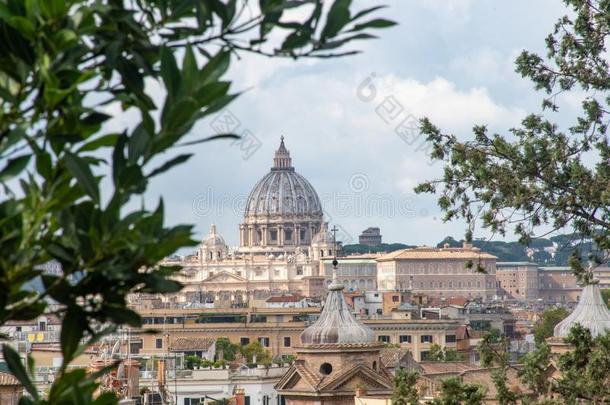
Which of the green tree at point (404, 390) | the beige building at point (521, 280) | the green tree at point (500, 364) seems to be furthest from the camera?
the beige building at point (521, 280)

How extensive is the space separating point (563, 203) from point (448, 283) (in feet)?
518

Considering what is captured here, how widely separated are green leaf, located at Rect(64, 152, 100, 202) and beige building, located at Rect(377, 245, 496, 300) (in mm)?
157409

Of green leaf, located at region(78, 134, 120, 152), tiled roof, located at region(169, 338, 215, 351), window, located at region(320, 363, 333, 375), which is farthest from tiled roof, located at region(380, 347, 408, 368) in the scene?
green leaf, located at region(78, 134, 120, 152)

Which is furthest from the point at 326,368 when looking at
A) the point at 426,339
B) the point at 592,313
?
the point at 426,339

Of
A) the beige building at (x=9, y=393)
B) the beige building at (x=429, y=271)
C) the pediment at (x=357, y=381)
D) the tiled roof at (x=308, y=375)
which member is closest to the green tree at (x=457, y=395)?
the beige building at (x=9, y=393)

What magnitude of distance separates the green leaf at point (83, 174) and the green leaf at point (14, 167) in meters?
0.08

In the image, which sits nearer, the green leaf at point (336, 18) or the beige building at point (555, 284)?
the green leaf at point (336, 18)

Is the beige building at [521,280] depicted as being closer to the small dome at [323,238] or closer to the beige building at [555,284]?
the beige building at [555,284]

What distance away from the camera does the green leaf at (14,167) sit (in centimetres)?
298

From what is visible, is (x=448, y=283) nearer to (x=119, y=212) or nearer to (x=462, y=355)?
(x=462, y=355)

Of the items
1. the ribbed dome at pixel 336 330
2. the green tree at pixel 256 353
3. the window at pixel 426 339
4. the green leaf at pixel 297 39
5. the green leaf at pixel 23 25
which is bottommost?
the green leaf at pixel 23 25

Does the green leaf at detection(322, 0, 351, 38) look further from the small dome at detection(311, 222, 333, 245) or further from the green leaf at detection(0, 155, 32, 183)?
the small dome at detection(311, 222, 333, 245)

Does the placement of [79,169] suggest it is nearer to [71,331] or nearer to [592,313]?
[71,331]

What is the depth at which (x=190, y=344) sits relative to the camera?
252 feet
